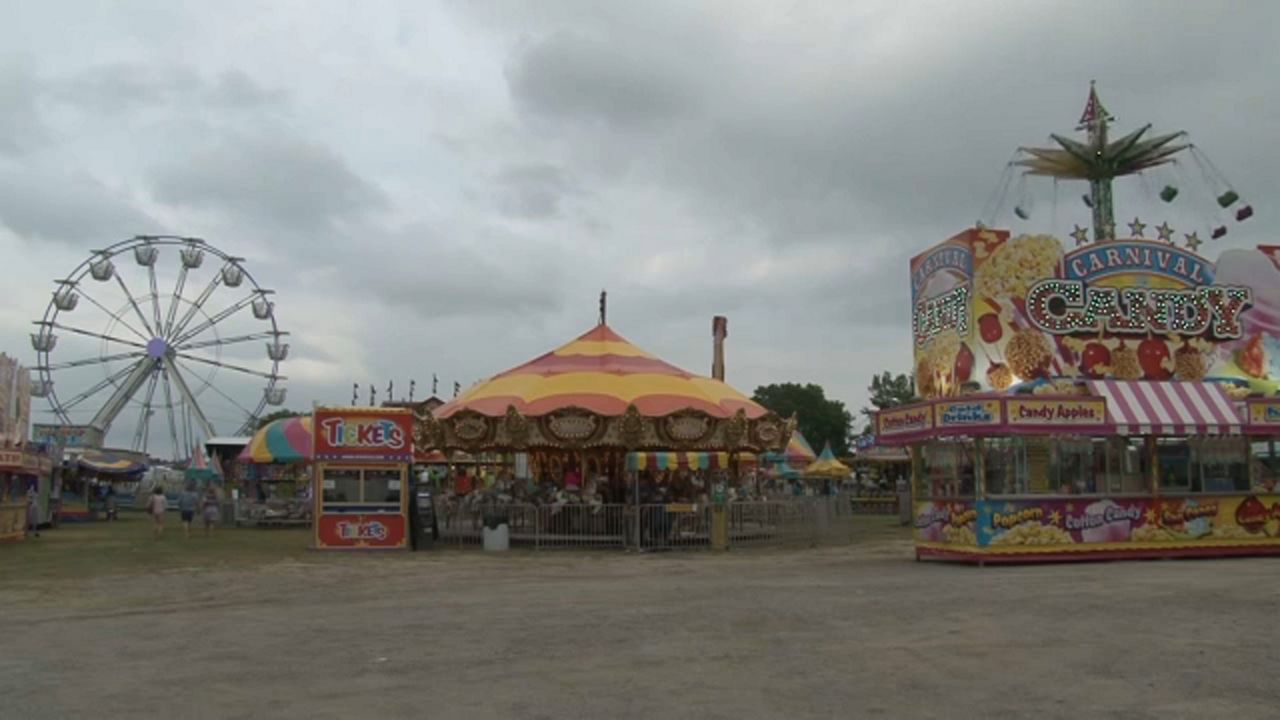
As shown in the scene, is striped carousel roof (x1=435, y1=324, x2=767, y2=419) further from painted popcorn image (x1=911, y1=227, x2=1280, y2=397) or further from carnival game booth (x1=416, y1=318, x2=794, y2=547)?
painted popcorn image (x1=911, y1=227, x2=1280, y2=397)

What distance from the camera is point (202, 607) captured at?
41.0 feet

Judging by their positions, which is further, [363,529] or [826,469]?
[826,469]

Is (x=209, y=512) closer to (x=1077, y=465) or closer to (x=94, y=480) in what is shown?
(x=94, y=480)

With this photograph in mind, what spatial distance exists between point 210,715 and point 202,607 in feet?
20.6

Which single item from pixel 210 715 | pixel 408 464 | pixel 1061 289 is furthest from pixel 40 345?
pixel 210 715

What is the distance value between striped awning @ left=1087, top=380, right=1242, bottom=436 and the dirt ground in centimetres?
292

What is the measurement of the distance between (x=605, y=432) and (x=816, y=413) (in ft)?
199

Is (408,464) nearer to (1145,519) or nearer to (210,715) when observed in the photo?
(1145,519)

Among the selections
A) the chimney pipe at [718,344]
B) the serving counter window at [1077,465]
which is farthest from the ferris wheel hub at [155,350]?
the serving counter window at [1077,465]

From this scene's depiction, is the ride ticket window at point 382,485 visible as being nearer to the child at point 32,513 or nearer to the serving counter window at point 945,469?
the serving counter window at point 945,469

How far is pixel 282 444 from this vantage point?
3381cm

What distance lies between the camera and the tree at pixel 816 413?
8106 cm

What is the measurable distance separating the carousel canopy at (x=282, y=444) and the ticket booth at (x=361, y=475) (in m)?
11.7

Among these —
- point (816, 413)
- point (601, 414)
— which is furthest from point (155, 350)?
point (816, 413)
